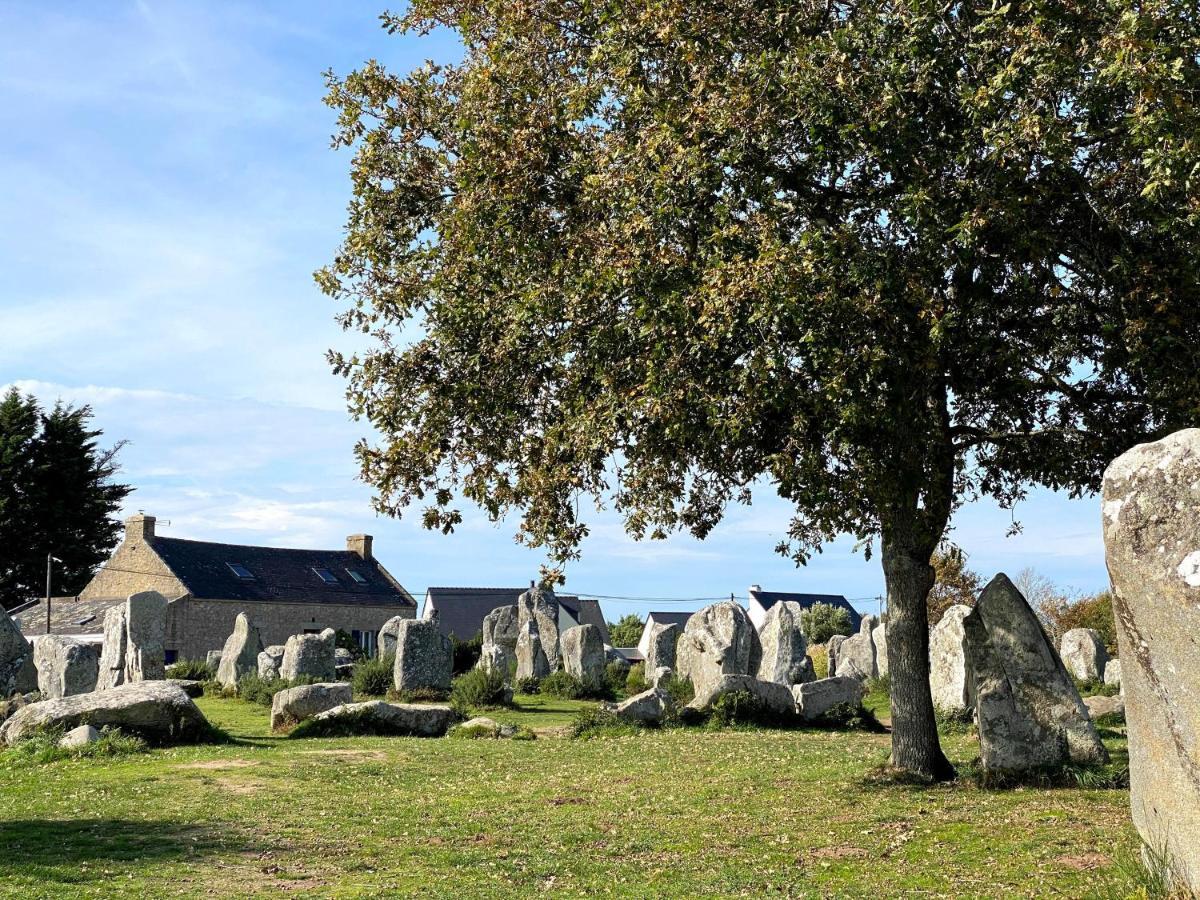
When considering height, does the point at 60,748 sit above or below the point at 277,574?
below

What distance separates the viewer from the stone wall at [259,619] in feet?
189

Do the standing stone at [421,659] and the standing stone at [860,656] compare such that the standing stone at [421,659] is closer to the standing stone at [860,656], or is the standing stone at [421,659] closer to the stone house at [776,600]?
the standing stone at [860,656]

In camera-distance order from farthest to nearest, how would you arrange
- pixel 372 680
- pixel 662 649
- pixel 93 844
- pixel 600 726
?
1. pixel 662 649
2. pixel 372 680
3. pixel 600 726
4. pixel 93 844

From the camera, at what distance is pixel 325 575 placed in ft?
219

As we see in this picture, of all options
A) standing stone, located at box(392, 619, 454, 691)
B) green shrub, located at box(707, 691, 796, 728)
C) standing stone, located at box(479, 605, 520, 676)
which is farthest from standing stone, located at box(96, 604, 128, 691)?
green shrub, located at box(707, 691, 796, 728)

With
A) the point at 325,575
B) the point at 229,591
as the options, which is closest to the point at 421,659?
the point at 229,591

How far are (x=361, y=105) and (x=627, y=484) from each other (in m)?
7.22

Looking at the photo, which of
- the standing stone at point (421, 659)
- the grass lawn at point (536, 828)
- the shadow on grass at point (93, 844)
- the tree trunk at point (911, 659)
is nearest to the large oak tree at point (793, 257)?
the tree trunk at point (911, 659)

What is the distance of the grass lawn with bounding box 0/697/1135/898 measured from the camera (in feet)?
36.7

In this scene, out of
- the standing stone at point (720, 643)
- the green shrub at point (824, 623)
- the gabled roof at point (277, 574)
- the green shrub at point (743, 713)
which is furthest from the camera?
the green shrub at point (824, 623)

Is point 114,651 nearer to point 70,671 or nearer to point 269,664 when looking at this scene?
point 70,671

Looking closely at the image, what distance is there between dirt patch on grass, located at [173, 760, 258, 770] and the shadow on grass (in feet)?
14.8

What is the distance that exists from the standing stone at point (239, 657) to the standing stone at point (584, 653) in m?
9.60

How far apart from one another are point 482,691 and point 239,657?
10.1 m
